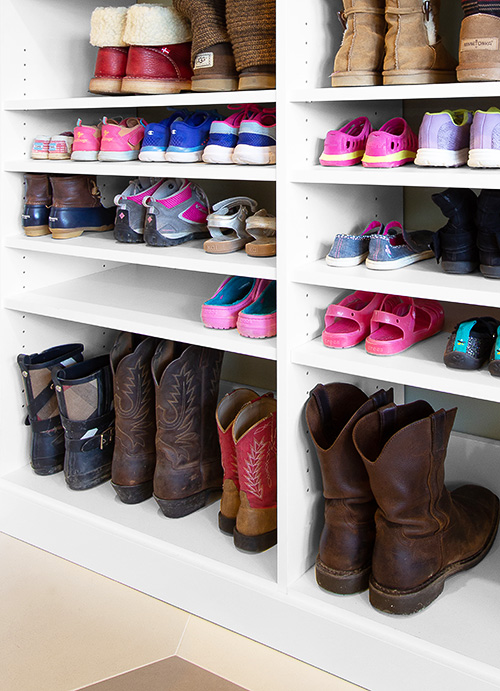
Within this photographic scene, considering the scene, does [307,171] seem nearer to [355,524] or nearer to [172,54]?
[172,54]

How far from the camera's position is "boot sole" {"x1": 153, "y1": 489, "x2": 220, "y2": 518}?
2125mm

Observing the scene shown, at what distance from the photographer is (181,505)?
2.14m

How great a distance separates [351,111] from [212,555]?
3.70 feet

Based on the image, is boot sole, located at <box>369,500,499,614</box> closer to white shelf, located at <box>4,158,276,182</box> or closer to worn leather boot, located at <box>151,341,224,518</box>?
worn leather boot, located at <box>151,341,224,518</box>

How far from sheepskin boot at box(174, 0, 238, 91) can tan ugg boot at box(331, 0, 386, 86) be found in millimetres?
319

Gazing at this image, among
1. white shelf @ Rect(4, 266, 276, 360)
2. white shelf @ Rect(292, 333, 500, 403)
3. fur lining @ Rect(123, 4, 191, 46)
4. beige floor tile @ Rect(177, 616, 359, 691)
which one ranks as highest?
fur lining @ Rect(123, 4, 191, 46)

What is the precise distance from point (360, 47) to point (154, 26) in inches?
24.3

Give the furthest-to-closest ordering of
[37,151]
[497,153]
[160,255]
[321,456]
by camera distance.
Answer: [37,151] → [160,255] → [321,456] → [497,153]

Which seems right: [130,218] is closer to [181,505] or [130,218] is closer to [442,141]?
[181,505]

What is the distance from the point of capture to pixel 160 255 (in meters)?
1.96

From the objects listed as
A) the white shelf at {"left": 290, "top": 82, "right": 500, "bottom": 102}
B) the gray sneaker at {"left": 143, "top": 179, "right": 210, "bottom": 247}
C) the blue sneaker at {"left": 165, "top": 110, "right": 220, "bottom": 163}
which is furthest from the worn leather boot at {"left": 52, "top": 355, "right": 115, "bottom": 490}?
the white shelf at {"left": 290, "top": 82, "right": 500, "bottom": 102}

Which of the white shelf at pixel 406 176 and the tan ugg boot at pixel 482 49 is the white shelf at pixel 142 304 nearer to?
the white shelf at pixel 406 176

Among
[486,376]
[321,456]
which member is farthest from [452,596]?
[486,376]

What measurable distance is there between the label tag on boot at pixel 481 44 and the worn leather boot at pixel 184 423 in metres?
1.00
